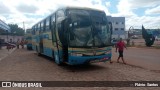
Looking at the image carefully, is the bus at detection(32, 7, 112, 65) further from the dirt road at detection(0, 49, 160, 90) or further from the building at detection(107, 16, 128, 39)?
the building at detection(107, 16, 128, 39)

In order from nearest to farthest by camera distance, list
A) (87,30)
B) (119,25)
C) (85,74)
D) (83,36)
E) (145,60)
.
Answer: (85,74), (83,36), (87,30), (145,60), (119,25)

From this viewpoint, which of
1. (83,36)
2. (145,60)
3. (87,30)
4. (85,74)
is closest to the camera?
(85,74)

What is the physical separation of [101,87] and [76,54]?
4142mm

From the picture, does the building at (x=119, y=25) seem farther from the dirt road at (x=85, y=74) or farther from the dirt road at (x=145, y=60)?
the dirt road at (x=85, y=74)

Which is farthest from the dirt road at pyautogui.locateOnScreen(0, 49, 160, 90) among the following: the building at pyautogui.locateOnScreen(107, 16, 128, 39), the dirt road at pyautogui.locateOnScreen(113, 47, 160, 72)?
the building at pyautogui.locateOnScreen(107, 16, 128, 39)

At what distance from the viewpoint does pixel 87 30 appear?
13.1m

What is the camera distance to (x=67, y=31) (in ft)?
42.3

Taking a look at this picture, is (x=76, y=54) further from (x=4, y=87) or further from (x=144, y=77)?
(x=4, y=87)

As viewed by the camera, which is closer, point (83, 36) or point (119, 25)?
point (83, 36)

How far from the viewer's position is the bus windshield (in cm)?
1285

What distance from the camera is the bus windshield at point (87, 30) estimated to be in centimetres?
1285

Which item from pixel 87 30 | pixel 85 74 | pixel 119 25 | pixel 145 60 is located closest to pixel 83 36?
pixel 87 30

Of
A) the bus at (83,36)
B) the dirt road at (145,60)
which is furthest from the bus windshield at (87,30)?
the dirt road at (145,60)

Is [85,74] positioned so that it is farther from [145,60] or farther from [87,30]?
[145,60]
